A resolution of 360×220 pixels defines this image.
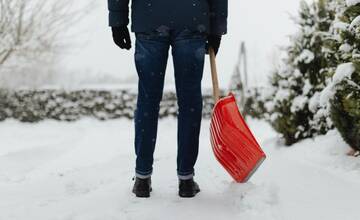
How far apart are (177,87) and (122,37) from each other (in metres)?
0.44

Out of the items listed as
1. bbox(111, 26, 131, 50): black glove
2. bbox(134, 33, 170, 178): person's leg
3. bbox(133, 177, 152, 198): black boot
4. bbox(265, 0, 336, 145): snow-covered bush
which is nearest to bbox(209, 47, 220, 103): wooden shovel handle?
bbox(134, 33, 170, 178): person's leg

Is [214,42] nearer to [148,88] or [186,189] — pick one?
[148,88]

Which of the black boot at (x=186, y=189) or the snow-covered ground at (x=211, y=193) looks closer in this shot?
the snow-covered ground at (x=211, y=193)

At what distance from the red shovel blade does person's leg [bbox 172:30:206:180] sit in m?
0.13

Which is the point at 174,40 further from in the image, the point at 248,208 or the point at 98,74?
the point at 98,74

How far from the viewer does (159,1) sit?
2797 millimetres

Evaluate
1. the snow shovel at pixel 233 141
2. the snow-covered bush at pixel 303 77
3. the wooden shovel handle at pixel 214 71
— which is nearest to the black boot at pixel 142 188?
the snow shovel at pixel 233 141

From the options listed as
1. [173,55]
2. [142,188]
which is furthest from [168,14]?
[142,188]

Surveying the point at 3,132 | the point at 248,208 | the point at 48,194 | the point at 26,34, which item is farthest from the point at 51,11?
the point at 248,208

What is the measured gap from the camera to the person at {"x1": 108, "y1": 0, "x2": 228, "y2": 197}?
110 inches

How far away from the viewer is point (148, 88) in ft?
9.37

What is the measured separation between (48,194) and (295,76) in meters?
3.68

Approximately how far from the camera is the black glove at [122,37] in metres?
2.88

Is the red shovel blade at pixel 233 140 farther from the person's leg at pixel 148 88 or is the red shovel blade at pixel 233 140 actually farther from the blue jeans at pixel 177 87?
the person's leg at pixel 148 88
